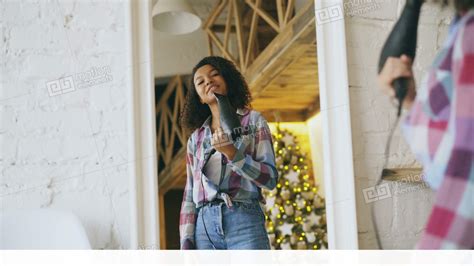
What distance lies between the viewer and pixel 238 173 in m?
1.29

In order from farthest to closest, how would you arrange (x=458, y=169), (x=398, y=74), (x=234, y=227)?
(x=234, y=227), (x=398, y=74), (x=458, y=169)

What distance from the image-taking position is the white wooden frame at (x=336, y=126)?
1.27 meters

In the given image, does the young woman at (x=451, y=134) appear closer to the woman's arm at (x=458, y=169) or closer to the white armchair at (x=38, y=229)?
the woman's arm at (x=458, y=169)

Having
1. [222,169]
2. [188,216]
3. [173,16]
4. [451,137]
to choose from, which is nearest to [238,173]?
[222,169]

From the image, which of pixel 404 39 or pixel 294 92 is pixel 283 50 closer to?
pixel 294 92

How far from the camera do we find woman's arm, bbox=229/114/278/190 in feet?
4.22

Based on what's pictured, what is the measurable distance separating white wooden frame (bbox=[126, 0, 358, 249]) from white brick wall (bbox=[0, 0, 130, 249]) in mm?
30

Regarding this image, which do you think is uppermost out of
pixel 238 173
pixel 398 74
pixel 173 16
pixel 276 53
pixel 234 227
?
pixel 173 16

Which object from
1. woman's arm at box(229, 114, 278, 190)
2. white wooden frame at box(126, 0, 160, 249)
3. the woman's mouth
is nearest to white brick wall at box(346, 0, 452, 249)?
woman's arm at box(229, 114, 278, 190)

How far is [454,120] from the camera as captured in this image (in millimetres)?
887

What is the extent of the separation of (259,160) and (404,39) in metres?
0.39

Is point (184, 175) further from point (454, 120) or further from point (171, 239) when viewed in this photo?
point (454, 120)

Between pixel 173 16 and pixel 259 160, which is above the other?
pixel 173 16
